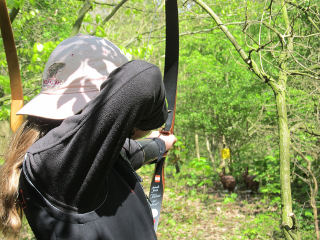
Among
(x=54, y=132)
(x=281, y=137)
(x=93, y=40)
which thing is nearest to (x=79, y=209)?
(x=54, y=132)

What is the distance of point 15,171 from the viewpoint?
0.73 meters

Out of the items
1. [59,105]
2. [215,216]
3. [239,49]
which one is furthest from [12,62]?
[215,216]

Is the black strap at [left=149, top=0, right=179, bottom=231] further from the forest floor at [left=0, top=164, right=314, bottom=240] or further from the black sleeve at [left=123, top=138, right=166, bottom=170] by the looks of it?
the forest floor at [left=0, top=164, right=314, bottom=240]

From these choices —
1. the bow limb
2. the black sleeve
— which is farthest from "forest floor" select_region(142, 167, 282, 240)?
the bow limb

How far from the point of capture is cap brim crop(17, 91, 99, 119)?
0.73 m

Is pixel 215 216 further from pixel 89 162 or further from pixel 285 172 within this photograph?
pixel 89 162

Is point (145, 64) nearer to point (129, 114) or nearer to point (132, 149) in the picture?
point (129, 114)

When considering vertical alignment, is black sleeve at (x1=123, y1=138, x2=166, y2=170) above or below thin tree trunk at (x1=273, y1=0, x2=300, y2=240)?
above

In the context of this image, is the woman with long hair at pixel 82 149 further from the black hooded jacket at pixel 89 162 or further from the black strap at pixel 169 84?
the black strap at pixel 169 84

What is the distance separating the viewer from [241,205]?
770 centimetres

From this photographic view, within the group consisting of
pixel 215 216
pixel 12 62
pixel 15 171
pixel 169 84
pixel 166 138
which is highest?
pixel 12 62

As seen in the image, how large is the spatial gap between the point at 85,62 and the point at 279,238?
576 cm

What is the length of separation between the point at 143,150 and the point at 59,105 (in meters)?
0.56

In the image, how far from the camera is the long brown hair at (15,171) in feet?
2.37
